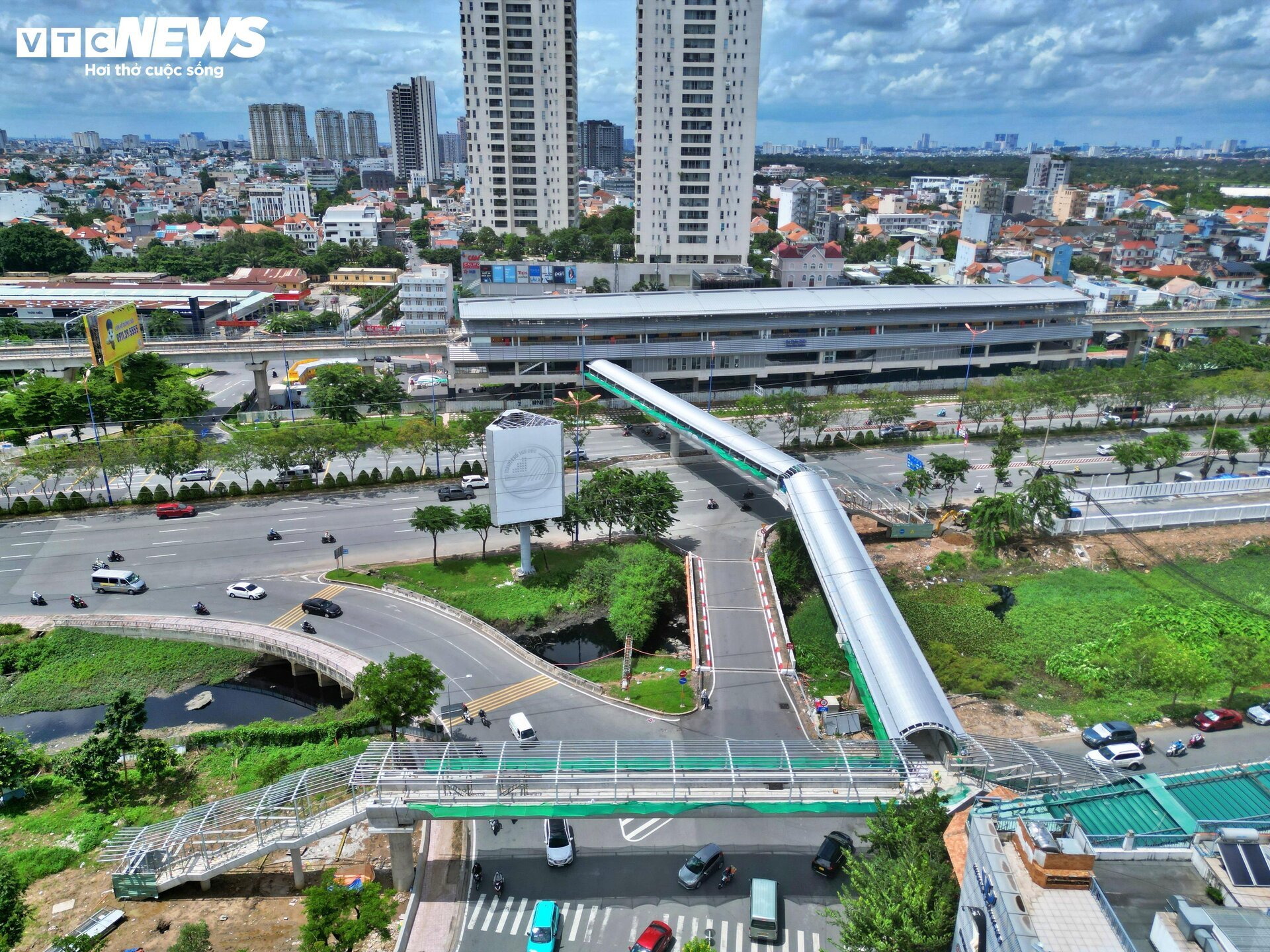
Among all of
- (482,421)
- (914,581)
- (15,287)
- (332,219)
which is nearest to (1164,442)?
(914,581)

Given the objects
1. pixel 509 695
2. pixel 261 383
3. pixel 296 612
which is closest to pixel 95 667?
pixel 296 612

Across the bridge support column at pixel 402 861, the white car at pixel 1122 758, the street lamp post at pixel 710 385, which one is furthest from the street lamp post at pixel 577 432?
the white car at pixel 1122 758

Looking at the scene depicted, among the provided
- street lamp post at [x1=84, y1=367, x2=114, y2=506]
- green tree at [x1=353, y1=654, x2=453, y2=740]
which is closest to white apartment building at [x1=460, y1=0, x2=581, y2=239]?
street lamp post at [x1=84, y1=367, x2=114, y2=506]

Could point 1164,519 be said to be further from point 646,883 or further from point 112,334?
point 112,334

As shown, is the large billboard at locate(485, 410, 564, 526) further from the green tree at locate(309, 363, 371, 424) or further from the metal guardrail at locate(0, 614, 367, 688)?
the green tree at locate(309, 363, 371, 424)

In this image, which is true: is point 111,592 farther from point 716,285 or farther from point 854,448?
point 716,285

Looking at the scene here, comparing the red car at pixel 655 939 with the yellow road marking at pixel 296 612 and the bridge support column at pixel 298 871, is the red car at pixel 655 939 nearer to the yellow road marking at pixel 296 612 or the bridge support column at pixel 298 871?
the bridge support column at pixel 298 871
